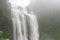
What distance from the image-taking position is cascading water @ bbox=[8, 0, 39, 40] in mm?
1320

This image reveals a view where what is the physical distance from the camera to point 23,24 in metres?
1.33

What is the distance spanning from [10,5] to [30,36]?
378mm

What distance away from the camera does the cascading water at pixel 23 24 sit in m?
1.32

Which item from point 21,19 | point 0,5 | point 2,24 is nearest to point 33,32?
point 21,19

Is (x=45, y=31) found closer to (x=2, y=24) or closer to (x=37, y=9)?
(x=37, y=9)

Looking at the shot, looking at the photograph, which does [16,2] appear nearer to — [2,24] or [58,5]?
[2,24]

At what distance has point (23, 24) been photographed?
52.3 inches

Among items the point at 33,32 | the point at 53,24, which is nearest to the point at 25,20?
the point at 33,32

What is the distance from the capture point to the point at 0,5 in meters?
1.35

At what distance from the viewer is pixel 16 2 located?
1323 millimetres

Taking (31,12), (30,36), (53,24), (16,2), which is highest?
(16,2)

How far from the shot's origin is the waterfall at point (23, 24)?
1320 millimetres

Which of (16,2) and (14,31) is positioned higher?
(16,2)

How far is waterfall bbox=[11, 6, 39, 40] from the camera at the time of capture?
1320mm
